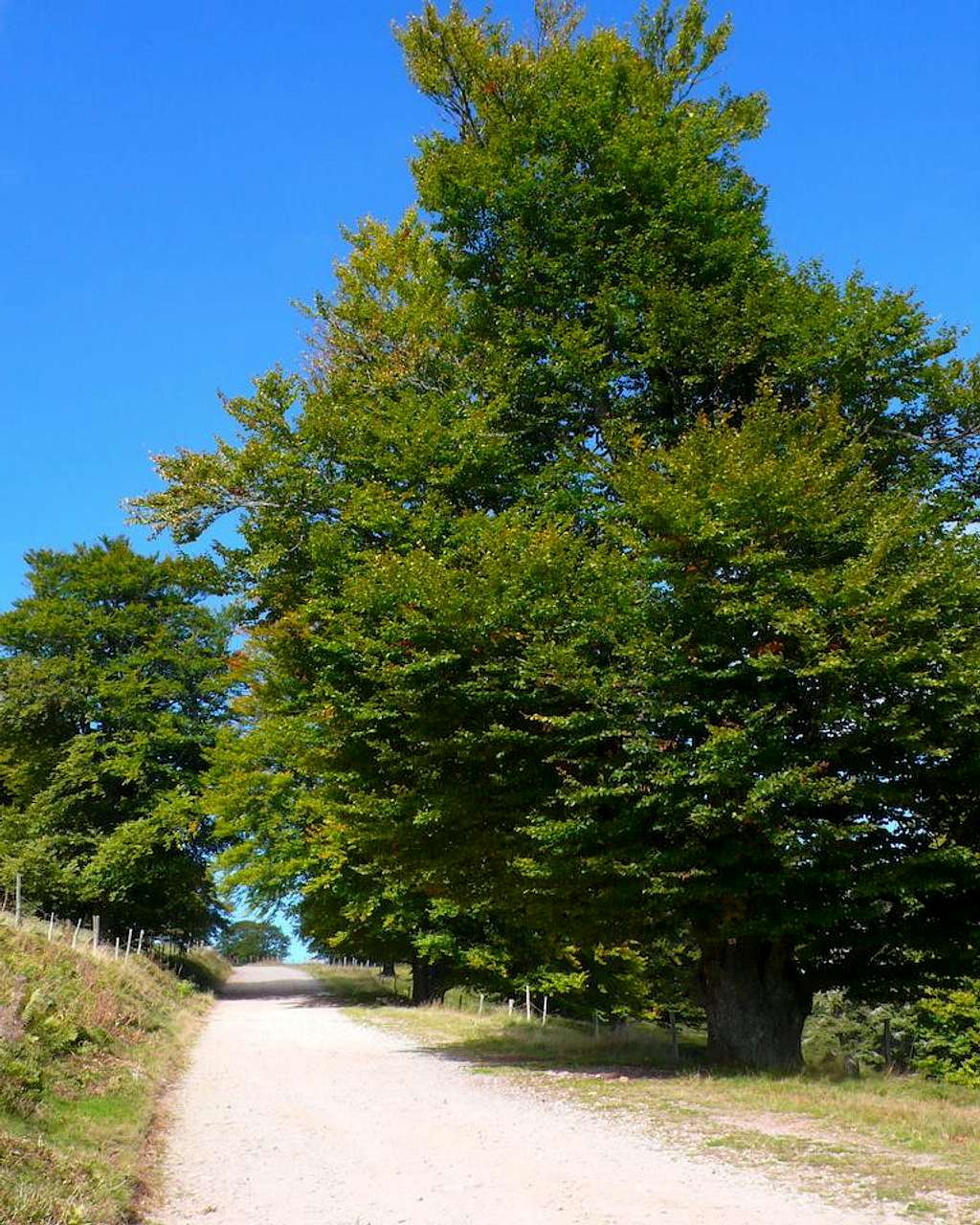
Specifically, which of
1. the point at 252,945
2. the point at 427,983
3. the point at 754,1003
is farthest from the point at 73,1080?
the point at 252,945

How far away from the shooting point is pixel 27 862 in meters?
32.5

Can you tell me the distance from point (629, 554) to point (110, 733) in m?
27.1

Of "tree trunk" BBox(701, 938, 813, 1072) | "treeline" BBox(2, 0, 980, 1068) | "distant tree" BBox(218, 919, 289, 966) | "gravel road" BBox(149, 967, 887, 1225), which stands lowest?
"distant tree" BBox(218, 919, 289, 966)

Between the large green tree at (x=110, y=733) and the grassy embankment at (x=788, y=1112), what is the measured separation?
19.1m

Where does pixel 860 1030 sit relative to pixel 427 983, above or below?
below

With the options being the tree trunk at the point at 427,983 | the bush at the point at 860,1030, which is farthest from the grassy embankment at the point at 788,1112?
the bush at the point at 860,1030

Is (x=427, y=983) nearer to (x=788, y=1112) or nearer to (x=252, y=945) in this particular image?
(x=788, y=1112)

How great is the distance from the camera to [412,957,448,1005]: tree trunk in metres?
30.1

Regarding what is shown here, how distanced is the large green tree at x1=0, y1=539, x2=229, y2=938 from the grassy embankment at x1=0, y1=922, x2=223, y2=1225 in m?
15.7

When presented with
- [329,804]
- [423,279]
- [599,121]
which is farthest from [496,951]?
[599,121]

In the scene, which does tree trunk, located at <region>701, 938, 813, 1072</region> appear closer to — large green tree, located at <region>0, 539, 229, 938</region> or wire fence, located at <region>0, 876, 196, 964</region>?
wire fence, located at <region>0, 876, 196, 964</region>

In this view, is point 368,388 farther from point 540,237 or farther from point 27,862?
point 27,862

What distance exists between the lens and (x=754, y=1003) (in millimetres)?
14320

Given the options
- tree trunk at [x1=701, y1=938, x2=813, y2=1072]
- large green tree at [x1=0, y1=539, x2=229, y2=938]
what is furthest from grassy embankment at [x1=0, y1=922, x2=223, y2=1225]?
large green tree at [x1=0, y1=539, x2=229, y2=938]
